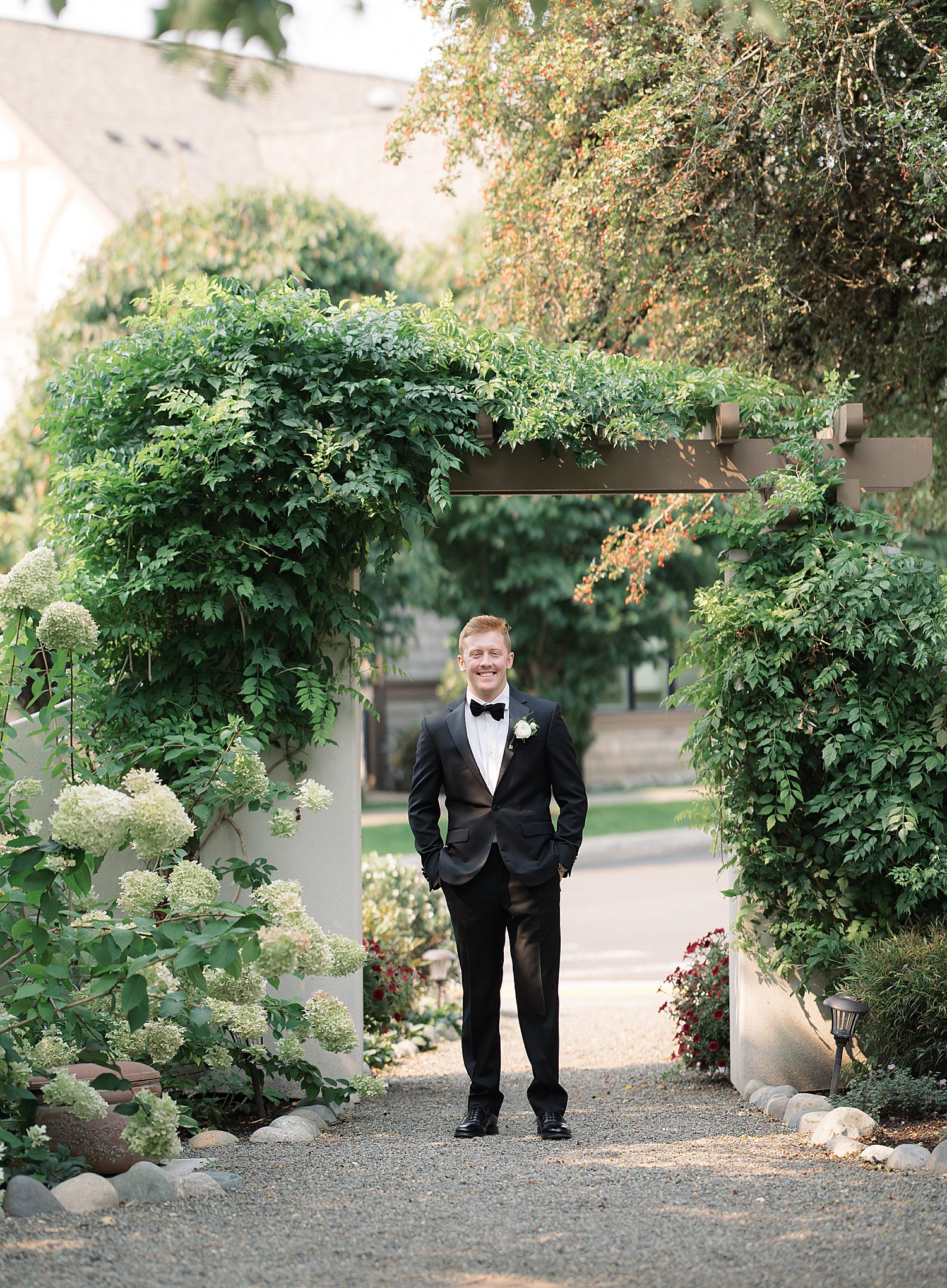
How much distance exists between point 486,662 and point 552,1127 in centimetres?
179

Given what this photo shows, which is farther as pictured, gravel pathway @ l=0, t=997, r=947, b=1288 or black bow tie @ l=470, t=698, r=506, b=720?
black bow tie @ l=470, t=698, r=506, b=720

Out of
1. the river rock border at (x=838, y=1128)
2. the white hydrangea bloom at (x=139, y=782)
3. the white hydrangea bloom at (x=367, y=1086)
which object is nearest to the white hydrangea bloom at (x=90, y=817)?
the white hydrangea bloom at (x=139, y=782)

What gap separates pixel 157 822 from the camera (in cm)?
406

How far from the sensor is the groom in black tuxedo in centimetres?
501

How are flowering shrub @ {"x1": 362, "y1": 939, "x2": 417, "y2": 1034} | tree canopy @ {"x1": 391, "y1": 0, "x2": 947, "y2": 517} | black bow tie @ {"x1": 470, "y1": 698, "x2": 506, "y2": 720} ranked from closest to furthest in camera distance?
black bow tie @ {"x1": 470, "y1": 698, "x2": 506, "y2": 720}
tree canopy @ {"x1": 391, "y1": 0, "x2": 947, "y2": 517}
flowering shrub @ {"x1": 362, "y1": 939, "x2": 417, "y2": 1034}

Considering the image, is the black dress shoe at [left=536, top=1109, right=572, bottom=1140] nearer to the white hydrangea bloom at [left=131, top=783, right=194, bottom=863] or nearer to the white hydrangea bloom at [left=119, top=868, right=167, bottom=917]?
the white hydrangea bloom at [left=119, top=868, right=167, bottom=917]

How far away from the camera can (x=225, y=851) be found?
19.4ft

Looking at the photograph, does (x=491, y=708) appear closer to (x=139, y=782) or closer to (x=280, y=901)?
(x=280, y=901)

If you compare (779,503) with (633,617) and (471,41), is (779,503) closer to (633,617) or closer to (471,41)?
(471,41)

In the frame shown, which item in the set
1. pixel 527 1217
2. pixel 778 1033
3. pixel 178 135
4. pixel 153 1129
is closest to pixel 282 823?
pixel 153 1129

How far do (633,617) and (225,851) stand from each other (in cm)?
1572

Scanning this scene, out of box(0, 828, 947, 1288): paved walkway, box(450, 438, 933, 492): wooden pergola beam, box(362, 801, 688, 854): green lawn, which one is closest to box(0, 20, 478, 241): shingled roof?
box(362, 801, 688, 854): green lawn

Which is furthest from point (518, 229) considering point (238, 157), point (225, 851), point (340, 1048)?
point (238, 157)

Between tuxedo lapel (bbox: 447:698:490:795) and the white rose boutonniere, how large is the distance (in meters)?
0.19
